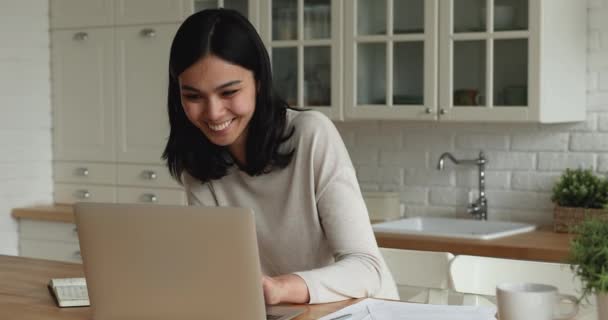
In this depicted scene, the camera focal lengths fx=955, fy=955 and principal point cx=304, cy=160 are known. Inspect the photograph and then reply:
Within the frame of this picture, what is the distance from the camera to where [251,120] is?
216 centimetres

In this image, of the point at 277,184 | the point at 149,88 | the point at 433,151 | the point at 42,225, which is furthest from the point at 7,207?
the point at 277,184

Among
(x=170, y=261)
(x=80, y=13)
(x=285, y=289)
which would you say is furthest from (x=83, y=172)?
(x=170, y=261)

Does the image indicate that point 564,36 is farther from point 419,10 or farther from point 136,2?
point 136,2

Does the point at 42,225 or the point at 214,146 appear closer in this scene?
the point at 214,146

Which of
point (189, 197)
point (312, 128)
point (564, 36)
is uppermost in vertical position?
point (564, 36)

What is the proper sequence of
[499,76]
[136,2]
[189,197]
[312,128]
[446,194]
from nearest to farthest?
[312,128]
[189,197]
[499,76]
[446,194]
[136,2]

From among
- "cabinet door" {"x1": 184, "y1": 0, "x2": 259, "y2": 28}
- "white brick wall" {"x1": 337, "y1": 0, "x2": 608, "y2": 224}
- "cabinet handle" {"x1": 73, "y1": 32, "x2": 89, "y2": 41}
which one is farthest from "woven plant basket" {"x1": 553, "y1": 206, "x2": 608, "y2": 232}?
"cabinet handle" {"x1": 73, "y1": 32, "x2": 89, "y2": 41}

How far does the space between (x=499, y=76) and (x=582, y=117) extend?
41 centimetres

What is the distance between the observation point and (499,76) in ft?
11.6

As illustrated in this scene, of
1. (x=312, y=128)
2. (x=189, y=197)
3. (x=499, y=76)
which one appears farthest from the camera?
(x=499, y=76)

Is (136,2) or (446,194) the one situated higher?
(136,2)

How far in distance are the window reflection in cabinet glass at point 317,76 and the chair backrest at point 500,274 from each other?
1.59m

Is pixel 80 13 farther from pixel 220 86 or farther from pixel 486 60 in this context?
pixel 220 86

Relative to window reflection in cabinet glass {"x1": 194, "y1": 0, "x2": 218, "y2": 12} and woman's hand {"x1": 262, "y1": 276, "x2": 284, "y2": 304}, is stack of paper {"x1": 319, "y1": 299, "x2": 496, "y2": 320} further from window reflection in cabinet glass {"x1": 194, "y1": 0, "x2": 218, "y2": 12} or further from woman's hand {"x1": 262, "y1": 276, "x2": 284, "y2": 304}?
window reflection in cabinet glass {"x1": 194, "y1": 0, "x2": 218, "y2": 12}
